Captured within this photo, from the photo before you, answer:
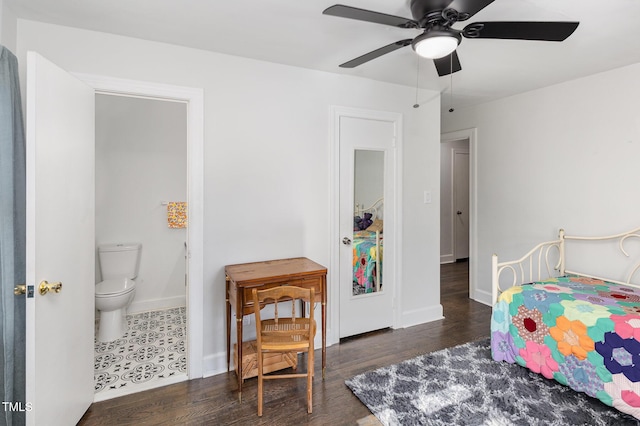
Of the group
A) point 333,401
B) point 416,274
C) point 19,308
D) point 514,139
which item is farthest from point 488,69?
point 19,308

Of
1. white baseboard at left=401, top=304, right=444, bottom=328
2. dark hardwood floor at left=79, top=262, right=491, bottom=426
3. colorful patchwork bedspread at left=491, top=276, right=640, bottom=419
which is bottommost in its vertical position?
dark hardwood floor at left=79, top=262, right=491, bottom=426

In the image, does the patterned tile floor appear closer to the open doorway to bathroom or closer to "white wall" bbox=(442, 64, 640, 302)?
the open doorway to bathroom

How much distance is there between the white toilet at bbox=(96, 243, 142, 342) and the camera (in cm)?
296

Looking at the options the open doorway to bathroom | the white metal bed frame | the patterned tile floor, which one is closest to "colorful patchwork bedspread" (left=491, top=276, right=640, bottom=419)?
the white metal bed frame

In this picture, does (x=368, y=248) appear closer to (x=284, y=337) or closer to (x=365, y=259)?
(x=365, y=259)

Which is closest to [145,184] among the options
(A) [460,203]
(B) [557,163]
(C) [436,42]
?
(C) [436,42]

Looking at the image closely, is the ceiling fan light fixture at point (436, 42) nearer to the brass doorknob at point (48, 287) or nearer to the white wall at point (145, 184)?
the brass doorknob at point (48, 287)

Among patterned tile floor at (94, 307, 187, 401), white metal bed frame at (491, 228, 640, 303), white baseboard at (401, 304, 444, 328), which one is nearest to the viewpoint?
patterned tile floor at (94, 307, 187, 401)

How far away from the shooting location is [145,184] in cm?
374

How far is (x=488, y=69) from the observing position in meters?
2.88

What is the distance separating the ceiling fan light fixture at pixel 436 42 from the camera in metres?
1.62

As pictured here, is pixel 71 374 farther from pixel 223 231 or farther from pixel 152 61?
→ pixel 152 61

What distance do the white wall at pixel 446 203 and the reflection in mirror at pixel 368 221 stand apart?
11.7 feet

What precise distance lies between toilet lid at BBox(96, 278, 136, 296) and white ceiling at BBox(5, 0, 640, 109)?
6.98 feet
